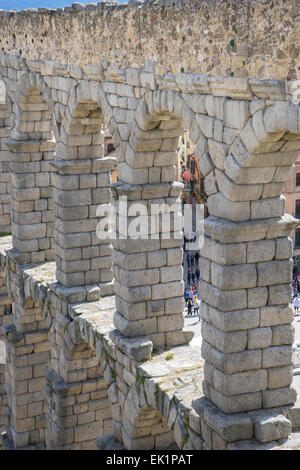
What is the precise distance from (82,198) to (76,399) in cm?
399

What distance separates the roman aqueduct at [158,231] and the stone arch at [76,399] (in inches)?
1.3

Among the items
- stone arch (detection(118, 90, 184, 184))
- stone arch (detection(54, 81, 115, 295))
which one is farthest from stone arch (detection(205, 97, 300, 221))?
stone arch (detection(54, 81, 115, 295))

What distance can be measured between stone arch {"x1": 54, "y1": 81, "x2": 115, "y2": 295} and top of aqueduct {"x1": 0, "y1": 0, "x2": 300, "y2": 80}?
4.25 feet

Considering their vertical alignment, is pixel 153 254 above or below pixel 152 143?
below

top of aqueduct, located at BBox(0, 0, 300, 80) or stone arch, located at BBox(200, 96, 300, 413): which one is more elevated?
top of aqueduct, located at BBox(0, 0, 300, 80)

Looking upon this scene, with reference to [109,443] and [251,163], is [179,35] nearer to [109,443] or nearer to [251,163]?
[251,163]

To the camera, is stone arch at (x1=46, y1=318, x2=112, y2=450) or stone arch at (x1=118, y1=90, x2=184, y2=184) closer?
stone arch at (x1=118, y1=90, x2=184, y2=184)

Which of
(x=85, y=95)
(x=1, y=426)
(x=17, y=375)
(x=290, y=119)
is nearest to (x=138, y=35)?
(x=85, y=95)

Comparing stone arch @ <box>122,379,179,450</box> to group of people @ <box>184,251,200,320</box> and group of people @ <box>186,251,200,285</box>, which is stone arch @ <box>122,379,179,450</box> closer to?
group of people @ <box>184,251,200,320</box>

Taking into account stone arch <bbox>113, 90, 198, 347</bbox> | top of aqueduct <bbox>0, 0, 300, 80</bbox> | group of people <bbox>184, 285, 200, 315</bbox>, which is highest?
top of aqueduct <bbox>0, 0, 300, 80</bbox>

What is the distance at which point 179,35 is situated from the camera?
10.2 metres

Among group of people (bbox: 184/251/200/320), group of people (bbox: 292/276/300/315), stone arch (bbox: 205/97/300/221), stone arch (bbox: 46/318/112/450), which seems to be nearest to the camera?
stone arch (bbox: 205/97/300/221)

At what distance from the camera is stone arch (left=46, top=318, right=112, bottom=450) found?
15.4 metres

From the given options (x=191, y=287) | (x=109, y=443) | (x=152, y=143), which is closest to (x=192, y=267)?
(x=191, y=287)
